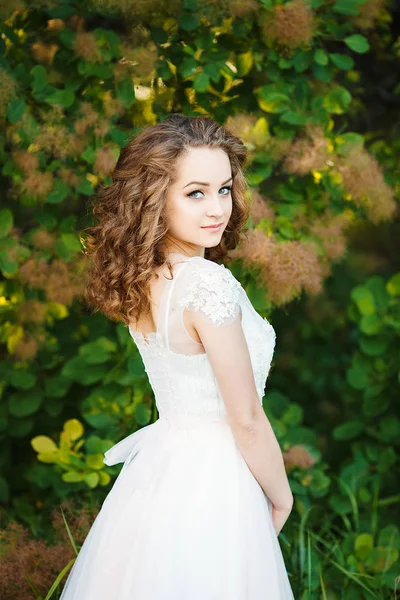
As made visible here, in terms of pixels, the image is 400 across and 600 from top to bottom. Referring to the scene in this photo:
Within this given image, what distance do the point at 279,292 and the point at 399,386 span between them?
0.84m

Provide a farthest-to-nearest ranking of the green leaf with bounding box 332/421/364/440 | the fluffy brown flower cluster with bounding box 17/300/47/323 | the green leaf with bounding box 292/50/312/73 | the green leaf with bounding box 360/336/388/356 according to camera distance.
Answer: the green leaf with bounding box 332/421/364/440, the green leaf with bounding box 360/336/388/356, the fluffy brown flower cluster with bounding box 17/300/47/323, the green leaf with bounding box 292/50/312/73

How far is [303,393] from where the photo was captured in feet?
13.4

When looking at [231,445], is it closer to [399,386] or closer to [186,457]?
[186,457]

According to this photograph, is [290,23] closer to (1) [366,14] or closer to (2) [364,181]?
(1) [366,14]

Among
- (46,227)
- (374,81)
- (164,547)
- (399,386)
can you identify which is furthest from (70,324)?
(374,81)

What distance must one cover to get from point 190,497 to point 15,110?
1.43m

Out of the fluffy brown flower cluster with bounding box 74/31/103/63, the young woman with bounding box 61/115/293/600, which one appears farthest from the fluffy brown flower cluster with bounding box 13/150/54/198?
the young woman with bounding box 61/115/293/600

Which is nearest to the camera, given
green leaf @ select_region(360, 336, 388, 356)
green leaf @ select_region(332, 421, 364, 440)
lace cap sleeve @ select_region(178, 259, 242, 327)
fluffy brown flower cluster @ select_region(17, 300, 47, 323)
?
lace cap sleeve @ select_region(178, 259, 242, 327)

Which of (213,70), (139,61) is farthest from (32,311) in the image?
(213,70)

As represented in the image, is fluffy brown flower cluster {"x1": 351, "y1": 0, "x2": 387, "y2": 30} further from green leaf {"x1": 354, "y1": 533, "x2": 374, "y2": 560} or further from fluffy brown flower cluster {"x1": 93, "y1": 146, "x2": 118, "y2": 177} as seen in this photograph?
green leaf {"x1": 354, "y1": 533, "x2": 374, "y2": 560}

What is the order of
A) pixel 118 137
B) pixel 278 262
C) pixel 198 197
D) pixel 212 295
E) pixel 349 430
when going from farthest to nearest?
pixel 349 430
pixel 118 137
pixel 278 262
pixel 198 197
pixel 212 295

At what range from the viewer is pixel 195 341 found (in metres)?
1.75

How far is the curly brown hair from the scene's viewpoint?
5.91ft

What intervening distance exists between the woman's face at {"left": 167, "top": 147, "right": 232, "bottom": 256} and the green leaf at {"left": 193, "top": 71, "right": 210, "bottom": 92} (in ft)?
2.64
